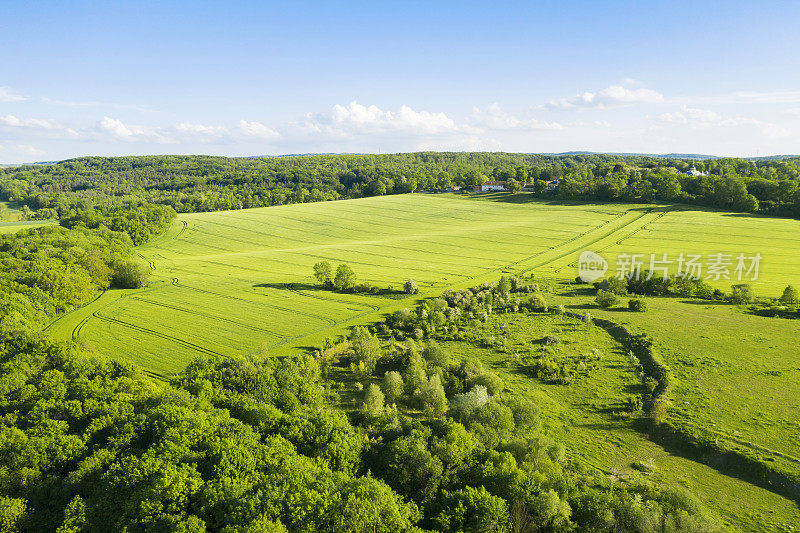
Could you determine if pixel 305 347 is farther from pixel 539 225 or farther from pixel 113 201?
pixel 113 201

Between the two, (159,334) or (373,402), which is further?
(159,334)

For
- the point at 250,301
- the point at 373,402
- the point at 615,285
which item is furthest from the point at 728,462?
the point at 250,301

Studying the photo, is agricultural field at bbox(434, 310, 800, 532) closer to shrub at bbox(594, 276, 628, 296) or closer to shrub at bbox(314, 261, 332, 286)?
shrub at bbox(594, 276, 628, 296)

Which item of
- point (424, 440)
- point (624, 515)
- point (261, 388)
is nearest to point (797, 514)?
point (624, 515)

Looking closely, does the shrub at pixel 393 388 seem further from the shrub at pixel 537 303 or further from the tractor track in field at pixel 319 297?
the shrub at pixel 537 303

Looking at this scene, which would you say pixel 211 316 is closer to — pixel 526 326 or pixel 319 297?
pixel 319 297

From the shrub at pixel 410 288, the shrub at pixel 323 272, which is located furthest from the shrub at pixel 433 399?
the shrub at pixel 323 272

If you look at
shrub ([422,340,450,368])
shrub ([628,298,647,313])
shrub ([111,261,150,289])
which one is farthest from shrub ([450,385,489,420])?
shrub ([111,261,150,289])
